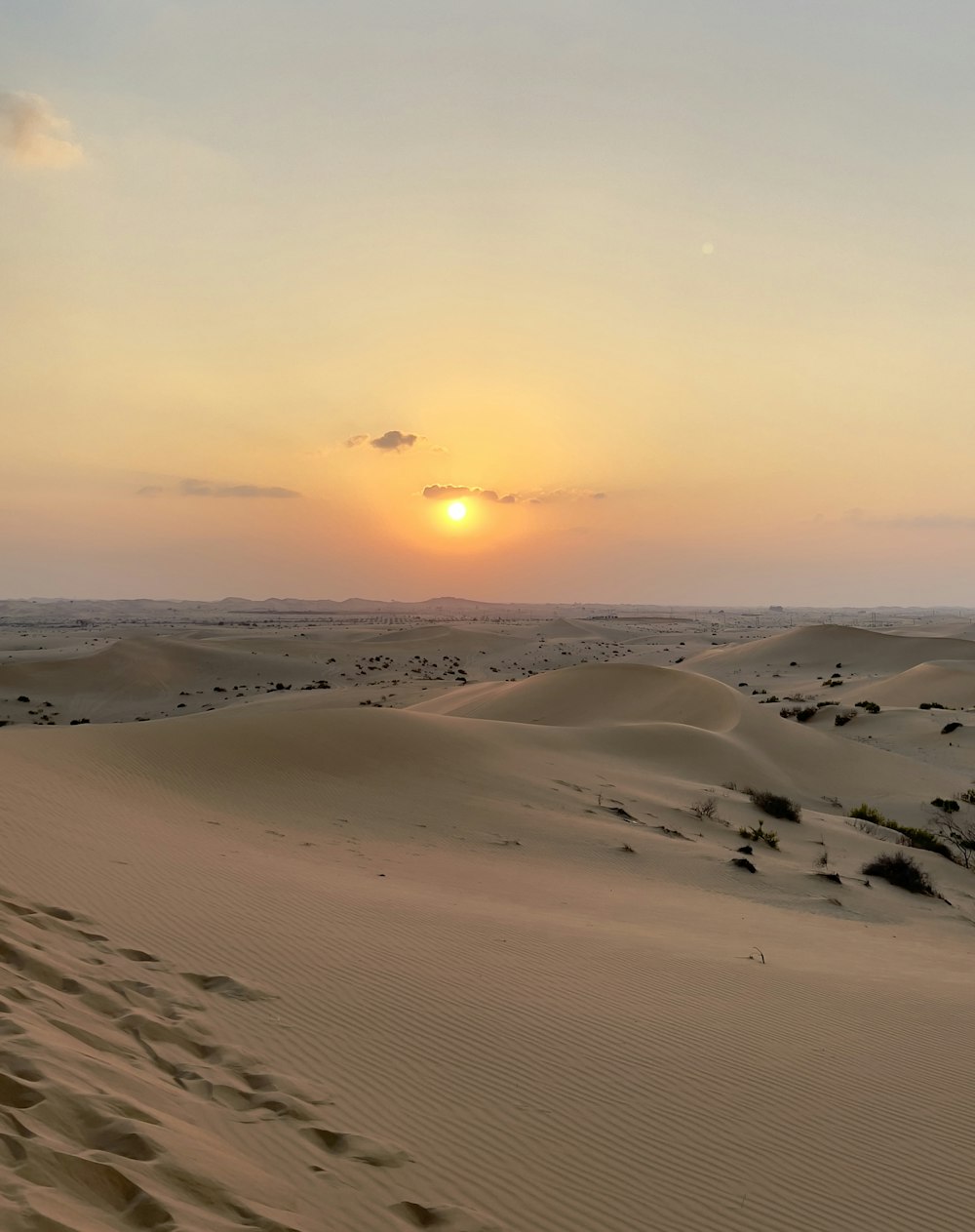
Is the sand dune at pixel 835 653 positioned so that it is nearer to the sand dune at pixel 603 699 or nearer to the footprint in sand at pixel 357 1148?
the sand dune at pixel 603 699

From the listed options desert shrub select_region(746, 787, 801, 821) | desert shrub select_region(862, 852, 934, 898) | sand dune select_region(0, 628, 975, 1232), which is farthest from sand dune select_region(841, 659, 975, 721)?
desert shrub select_region(862, 852, 934, 898)

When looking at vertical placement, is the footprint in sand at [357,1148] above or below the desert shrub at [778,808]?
above

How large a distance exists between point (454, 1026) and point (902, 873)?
9.78 meters

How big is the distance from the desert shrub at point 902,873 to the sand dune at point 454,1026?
0.37m

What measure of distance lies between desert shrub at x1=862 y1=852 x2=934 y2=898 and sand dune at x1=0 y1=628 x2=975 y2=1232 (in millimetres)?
375

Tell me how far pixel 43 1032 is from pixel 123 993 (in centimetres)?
99

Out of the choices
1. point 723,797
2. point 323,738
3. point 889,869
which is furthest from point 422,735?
point 889,869

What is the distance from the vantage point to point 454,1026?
5.82 m

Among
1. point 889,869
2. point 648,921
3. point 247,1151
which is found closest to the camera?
point 247,1151

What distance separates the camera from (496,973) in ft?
22.6

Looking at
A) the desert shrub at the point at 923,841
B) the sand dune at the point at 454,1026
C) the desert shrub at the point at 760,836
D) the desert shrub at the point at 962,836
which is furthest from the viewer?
the desert shrub at the point at 962,836

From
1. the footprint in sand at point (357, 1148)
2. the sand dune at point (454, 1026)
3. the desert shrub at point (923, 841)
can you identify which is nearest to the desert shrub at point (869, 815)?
the desert shrub at point (923, 841)

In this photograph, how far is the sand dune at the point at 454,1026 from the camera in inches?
157

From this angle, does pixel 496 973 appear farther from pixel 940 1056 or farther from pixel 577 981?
pixel 940 1056
